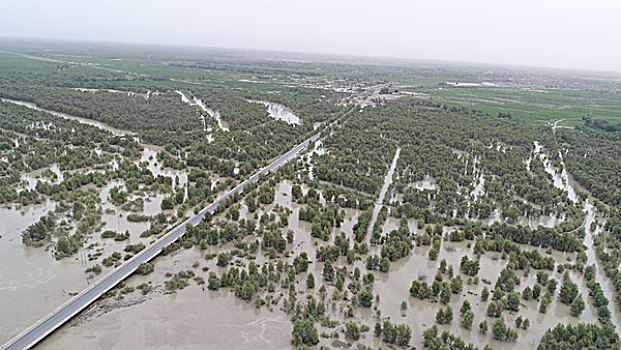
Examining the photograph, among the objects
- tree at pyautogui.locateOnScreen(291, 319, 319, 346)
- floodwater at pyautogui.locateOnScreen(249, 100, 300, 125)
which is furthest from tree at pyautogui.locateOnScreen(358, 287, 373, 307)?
floodwater at pyautogui.locateOnScreen(249, 100, 300, 125)

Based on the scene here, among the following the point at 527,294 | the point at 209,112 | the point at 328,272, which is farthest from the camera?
the point at 209,112

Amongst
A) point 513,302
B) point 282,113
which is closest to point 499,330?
point 513,302

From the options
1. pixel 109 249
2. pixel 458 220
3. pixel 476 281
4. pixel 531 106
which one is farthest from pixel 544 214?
pixel 531 106

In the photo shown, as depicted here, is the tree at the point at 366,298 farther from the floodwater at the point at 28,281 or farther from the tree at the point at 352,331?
the floodwater at the point at 28,281

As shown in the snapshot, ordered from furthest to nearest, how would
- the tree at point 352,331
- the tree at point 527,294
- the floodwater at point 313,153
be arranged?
the floodwater at point 313,153
the tree at point 527,294
the tree at point 352,331

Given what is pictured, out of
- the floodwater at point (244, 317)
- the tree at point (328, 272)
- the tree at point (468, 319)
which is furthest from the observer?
the tree at point (328, 272)

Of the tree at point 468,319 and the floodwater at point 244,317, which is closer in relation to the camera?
the floodwater at point 244,317

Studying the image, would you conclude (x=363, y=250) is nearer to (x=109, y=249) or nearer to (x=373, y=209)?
(x=373, y=209)

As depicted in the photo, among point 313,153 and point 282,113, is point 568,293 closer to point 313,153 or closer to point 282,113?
point 313,153

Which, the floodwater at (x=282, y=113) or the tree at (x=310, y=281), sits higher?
the floodwater at (x=282, y=113)

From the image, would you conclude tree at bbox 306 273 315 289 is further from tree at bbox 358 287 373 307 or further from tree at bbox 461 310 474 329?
tree at bbox 461 310 474 329

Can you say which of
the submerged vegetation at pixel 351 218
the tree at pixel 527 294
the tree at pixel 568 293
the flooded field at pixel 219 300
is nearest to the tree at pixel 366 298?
the submerged vegetation at pixel 351 218
